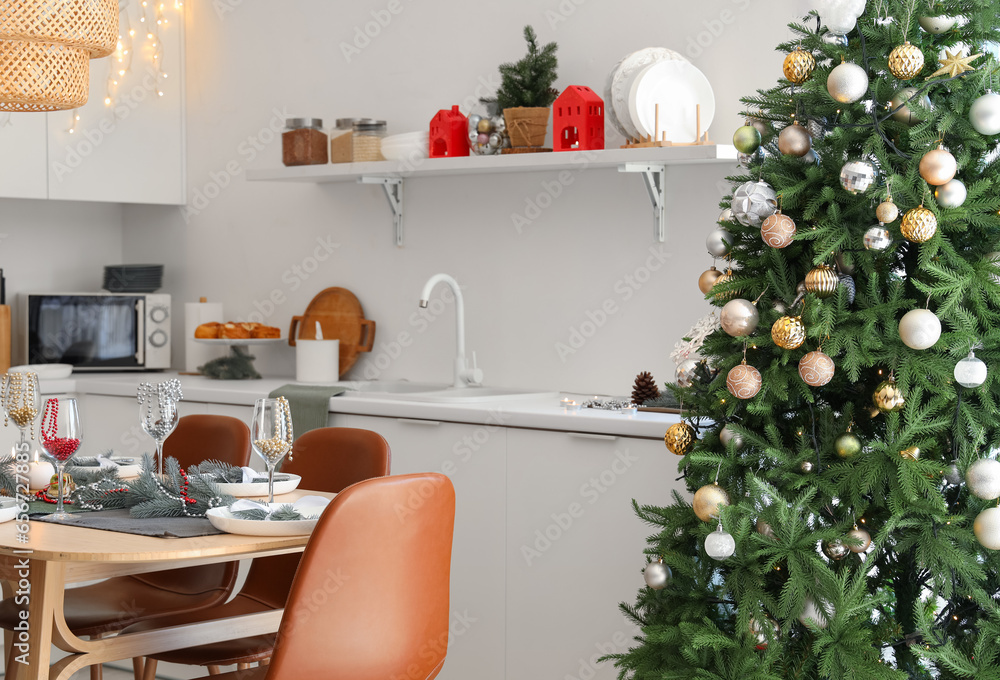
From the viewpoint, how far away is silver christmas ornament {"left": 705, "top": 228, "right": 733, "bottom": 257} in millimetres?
1696

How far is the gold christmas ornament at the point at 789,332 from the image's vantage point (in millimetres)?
1511

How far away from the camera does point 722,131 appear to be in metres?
3.09

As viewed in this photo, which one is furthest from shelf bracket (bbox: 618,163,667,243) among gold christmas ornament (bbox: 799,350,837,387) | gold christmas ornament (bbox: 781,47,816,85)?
gold christmas ornament (bbox: 799,350,837,387)

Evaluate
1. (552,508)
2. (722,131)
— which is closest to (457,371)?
(552,508)

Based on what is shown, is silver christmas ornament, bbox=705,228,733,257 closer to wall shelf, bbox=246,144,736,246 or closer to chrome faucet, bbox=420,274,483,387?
wall shelf, bbox=246,144,736,246

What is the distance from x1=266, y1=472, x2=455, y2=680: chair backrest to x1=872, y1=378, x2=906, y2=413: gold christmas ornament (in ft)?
2.28

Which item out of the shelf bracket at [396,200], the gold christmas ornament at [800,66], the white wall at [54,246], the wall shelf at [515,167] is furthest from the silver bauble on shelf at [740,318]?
the white wall at [54,246]

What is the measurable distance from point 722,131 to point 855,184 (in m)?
1.64

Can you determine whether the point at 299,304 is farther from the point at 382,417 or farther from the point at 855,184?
the point at 855,184

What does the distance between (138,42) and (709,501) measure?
Result: 3.33 m

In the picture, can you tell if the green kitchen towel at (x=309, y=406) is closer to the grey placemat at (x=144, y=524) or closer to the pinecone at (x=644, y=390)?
the pinecone at (x=644, y=390)

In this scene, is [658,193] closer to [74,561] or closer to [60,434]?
[60,434]

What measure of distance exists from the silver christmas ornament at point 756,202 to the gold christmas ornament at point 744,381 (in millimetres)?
217

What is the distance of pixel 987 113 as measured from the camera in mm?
1481
